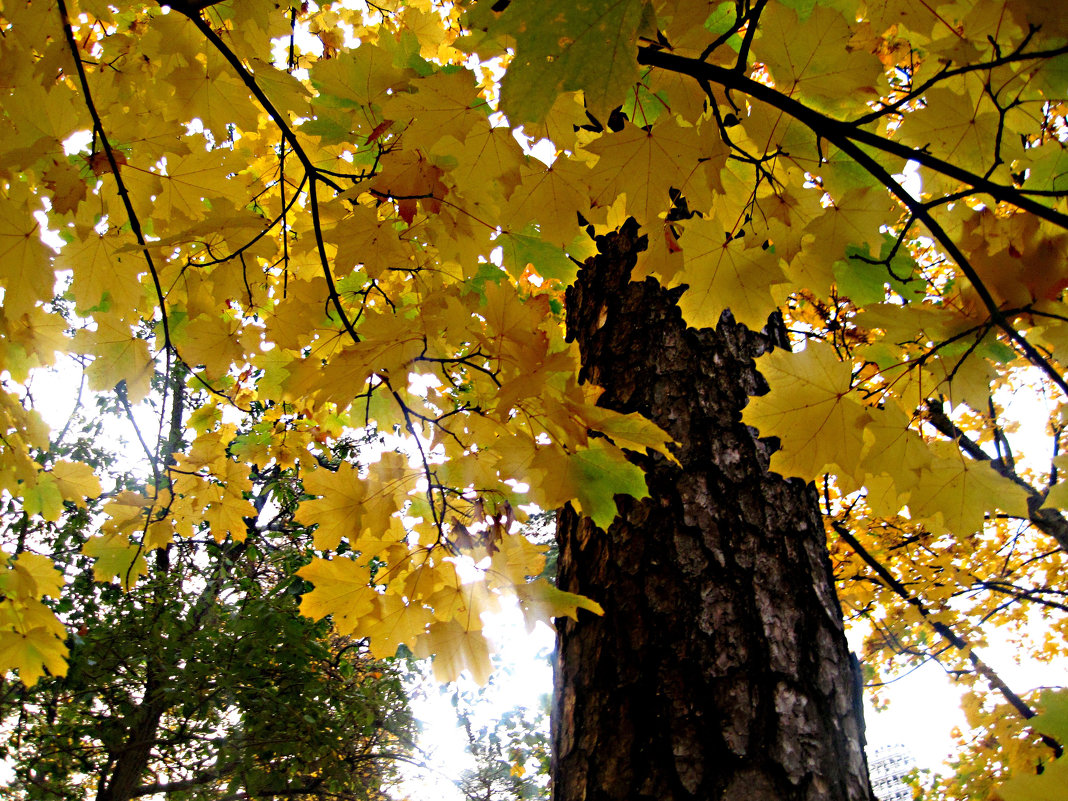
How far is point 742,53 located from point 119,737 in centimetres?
573

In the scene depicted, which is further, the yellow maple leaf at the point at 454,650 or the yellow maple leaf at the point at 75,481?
the yellow maple leaf at the point at 75,481

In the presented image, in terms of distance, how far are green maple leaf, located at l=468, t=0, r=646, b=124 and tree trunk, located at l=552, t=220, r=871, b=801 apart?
0.90 metres

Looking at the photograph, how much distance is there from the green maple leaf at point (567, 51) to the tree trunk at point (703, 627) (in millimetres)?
900

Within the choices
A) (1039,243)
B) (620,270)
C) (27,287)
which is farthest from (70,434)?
(1039,243)

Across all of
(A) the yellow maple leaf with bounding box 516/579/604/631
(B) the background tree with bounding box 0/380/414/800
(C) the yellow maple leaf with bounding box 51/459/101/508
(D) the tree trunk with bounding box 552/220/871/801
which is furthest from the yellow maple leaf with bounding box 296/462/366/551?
(B) the background tree with bounding box 0/380/414/800

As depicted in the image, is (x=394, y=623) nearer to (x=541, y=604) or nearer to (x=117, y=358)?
(x=541, y=604)

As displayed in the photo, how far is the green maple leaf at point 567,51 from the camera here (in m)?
0.53

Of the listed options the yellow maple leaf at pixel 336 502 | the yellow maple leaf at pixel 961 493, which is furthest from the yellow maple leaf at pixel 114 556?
the yellow maple leaf at pixel 961 493

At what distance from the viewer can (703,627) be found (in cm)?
110

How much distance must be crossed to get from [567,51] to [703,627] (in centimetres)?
97

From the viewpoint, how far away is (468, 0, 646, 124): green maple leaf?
1.75 ft

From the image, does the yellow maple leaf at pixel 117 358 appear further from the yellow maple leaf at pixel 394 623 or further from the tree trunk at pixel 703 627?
the tree trunk at pixel 703 627

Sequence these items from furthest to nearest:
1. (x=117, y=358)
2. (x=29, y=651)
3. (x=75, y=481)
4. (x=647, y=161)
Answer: (x=75, y=481)
(x=29, y=651)
(x=117, y=358)
(x=647, y=161)

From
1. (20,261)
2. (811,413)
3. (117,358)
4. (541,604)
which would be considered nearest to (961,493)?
(811,413)
